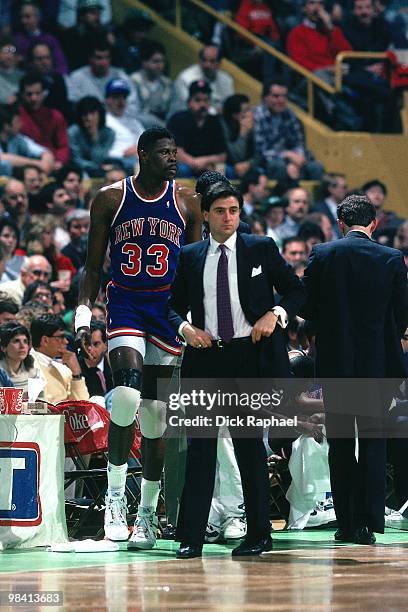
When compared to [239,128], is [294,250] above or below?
below

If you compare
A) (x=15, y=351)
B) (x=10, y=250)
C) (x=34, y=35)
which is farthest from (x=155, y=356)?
(x=34, y=35)

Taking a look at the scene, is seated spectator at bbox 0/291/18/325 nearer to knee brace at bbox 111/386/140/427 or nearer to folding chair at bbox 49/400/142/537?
folding chair at bbox 49/400/142/537

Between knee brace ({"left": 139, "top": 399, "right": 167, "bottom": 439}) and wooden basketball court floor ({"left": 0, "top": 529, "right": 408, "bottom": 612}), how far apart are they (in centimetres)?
64

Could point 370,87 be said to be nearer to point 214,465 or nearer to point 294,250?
point 294,250

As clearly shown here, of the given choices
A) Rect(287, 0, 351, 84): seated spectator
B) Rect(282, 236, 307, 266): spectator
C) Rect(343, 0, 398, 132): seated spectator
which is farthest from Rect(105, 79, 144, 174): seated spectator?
Rect(287, 0, 351, 84): seated spectator

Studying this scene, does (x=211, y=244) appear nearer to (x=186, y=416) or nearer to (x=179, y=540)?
(x=186, y=416)

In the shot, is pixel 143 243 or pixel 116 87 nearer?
pixel 143 243

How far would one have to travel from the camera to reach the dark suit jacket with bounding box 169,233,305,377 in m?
8.00

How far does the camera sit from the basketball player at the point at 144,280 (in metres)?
8.46

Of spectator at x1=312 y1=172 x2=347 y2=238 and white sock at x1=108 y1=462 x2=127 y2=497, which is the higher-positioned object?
spectator at x1=312 y1=172 x2=347 y2=238

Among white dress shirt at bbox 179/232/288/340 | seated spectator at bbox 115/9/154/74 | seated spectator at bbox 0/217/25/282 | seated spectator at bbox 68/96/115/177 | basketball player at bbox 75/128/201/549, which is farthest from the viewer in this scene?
seated spectator at bbox 115/9/154/74

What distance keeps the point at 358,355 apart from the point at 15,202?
6327mm

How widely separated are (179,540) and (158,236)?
5.68 feet

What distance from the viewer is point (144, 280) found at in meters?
8.58
